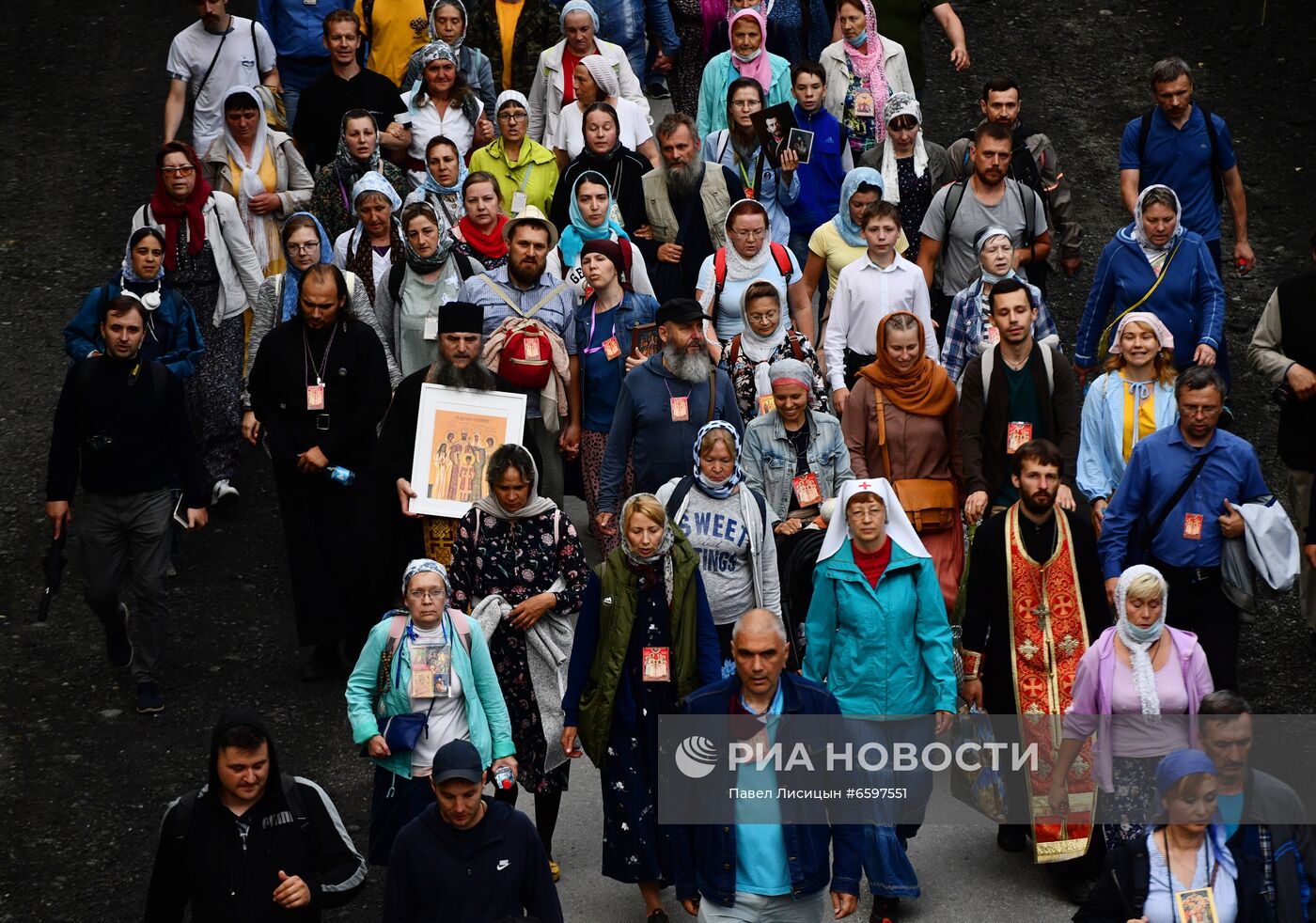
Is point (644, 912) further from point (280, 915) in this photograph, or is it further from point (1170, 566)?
point (1170, 566)

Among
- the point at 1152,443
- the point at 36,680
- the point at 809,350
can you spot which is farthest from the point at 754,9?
the point at 36,680

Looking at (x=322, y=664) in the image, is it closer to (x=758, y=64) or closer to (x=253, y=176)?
(x=253, y=176)

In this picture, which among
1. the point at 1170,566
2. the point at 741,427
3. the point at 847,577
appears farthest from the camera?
the point at 741,427

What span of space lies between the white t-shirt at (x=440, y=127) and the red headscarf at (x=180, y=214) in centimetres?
167

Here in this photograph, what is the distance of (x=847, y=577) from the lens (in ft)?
25.6

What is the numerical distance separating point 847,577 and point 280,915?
106 inches

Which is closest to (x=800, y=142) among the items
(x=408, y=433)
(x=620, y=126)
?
(x=620, y=126)

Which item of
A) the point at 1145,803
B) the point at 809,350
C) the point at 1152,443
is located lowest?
the point at 1145,803

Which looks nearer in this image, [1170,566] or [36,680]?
[1170,566]

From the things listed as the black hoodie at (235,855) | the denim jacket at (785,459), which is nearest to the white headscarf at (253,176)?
the denim jacket at (785,459)

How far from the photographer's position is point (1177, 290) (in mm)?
10047

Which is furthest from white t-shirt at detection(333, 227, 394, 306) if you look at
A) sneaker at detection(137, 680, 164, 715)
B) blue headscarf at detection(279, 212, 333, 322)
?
sneaker at detection(137, 680, 164, 715)

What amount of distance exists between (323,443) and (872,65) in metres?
4.80

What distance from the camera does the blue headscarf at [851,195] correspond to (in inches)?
421
